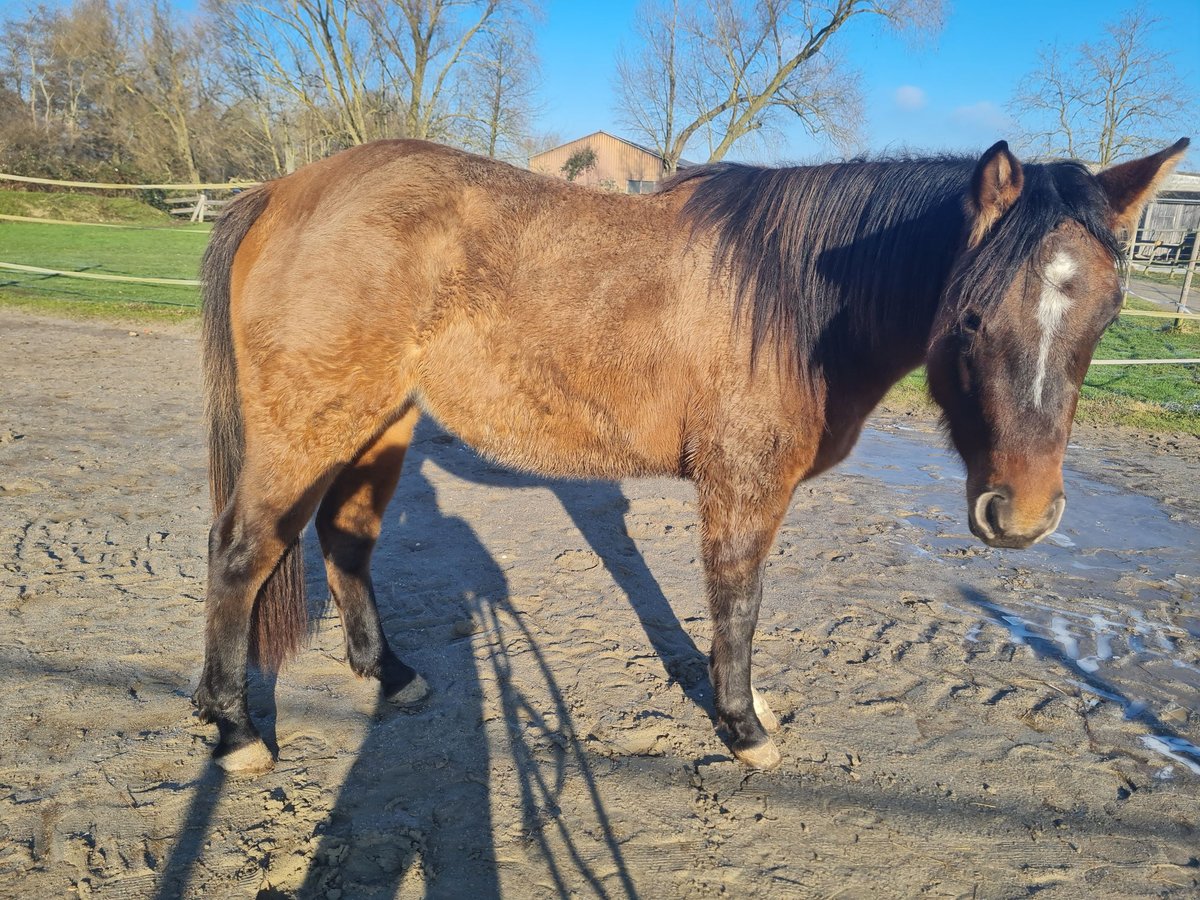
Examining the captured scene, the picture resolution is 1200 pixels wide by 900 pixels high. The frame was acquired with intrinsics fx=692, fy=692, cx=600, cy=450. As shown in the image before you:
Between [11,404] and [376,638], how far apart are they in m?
5.66

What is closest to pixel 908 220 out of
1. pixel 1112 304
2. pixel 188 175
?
pixel 1112 304

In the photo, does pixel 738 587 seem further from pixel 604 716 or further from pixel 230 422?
pixel 230 422

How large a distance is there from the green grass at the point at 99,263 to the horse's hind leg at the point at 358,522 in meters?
10.7

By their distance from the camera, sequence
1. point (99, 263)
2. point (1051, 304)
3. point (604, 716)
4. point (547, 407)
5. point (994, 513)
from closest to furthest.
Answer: point (1051, 304)
point (994, 513)
point (547, 407)
point (604, 716)
point (99, 263)

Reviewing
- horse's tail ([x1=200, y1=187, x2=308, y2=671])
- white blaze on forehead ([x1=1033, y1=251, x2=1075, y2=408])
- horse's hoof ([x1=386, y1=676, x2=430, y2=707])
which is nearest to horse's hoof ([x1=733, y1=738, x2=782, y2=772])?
horse's hoof ([x1=386, y1=676, x2=430, y2=707])

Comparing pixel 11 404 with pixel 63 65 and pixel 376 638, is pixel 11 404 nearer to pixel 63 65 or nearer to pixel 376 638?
pixel 376 638

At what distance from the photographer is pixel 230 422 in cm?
293

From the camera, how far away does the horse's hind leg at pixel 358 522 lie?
10.5ft

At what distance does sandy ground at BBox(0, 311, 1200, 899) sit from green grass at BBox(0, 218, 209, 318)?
31.4ft

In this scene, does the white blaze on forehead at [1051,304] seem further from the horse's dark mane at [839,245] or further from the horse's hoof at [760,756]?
the horse's hoof at [760,756]

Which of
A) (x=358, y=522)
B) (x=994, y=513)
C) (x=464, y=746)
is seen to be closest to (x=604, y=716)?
(x=464, y=746)

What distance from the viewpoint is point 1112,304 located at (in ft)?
6.95

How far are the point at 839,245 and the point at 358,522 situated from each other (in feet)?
8.05

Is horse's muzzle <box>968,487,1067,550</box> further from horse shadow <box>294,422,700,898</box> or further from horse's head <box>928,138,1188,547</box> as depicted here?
horse shadow <box>294,422,700,898</box>
